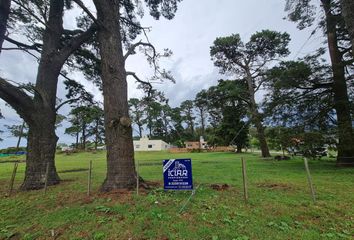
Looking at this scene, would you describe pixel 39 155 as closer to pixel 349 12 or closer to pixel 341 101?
pixel 349 12

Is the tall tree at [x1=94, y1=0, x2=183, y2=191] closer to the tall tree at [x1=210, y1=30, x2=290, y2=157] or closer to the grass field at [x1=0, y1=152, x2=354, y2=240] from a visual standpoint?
the grass field at [x1=0, y1=152, x2=354, y2=240]

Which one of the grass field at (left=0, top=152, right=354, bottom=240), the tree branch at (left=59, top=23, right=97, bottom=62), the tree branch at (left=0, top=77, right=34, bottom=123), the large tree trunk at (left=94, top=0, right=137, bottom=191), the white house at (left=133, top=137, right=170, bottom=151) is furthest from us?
the white house at (left=133, top=137, right=170, bottom=151)

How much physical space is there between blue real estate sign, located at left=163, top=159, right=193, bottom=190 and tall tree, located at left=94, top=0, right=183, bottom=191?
110 cm

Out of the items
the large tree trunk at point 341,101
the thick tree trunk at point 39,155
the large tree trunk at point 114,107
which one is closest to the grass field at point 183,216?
the large tree trunk at point 114,107

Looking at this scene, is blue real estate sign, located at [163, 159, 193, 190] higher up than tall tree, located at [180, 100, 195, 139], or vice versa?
tall tree, located at [180, 100, 195, 139]

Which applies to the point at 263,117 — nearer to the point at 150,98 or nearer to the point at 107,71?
the point at 150,98

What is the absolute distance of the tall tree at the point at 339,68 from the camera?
10.2 m

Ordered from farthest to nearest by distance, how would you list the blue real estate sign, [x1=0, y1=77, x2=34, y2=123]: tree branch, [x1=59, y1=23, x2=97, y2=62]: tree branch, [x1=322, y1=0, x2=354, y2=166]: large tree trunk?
[x1=322, y1=0, x2=354, y2=166]: large tree trunk
[x1=59, y1=23, x2=97, y2=62]: tree branch
[x1=0, y1=77, x2=34, y2=123]: tree branch
the blue real estate sign

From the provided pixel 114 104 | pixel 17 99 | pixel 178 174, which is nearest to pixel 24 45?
pixel 17 99

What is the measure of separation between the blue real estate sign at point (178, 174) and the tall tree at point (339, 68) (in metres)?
A: 7.36

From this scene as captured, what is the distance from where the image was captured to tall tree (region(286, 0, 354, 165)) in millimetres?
10207

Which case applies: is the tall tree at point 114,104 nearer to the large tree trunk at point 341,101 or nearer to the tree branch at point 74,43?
the tree branch at point 74,43

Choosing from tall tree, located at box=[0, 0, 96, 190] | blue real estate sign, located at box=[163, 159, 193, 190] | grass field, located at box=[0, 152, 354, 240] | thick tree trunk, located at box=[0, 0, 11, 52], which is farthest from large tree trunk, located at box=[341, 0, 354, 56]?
thick tree trunk, located at box=[0, 0, 11, 52]

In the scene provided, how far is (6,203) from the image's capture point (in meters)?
6.19
